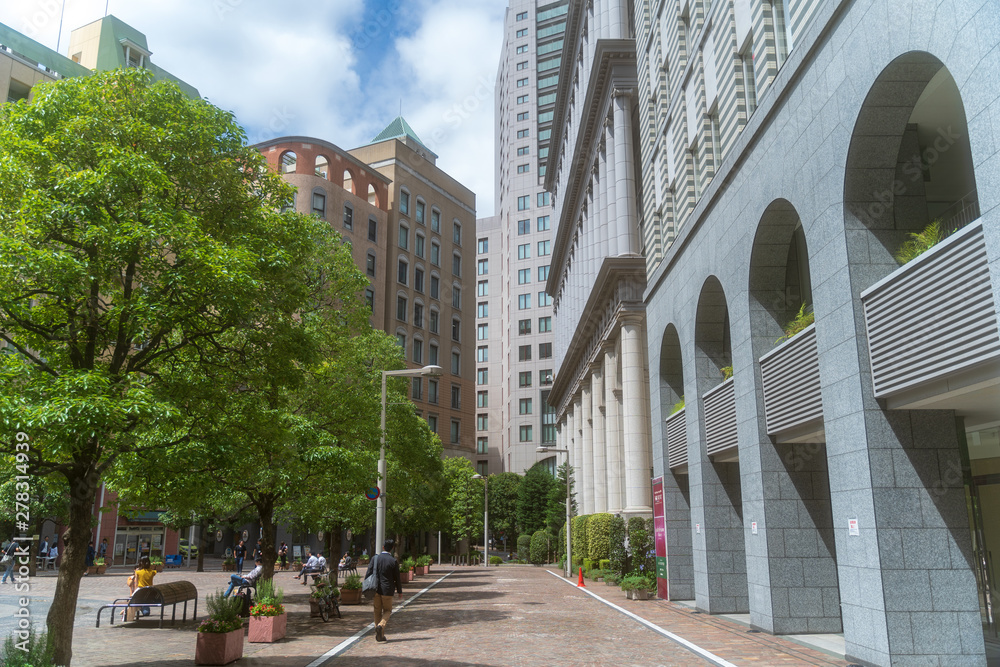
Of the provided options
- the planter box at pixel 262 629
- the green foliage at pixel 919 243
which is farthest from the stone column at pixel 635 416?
the green foliage at pixel 919 243

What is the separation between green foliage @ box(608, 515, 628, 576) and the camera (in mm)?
29562

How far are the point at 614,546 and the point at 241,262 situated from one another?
24.2 metres

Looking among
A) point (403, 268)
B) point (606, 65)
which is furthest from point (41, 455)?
point (403, 268)

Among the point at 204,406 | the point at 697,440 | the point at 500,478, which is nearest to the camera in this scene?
the point at 204,406

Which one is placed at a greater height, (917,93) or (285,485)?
(917,93)

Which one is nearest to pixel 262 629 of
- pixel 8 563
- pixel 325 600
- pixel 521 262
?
pixel 325 600


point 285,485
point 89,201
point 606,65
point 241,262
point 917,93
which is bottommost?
point 285,485

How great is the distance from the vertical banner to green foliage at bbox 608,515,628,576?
4880mm

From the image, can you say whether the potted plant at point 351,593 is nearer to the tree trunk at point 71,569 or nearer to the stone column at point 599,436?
the tree trunk at point 71,569

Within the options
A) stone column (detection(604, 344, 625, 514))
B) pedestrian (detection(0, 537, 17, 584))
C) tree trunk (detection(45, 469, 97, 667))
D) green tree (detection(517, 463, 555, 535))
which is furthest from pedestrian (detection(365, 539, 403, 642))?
green tree (detection(517, 463, 555, 535))

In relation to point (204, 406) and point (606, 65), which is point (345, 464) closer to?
point (204, 406)

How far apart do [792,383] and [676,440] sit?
9.31m

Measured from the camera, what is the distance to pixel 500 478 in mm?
82188

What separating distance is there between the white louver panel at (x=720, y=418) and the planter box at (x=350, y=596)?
11102 millimetres
